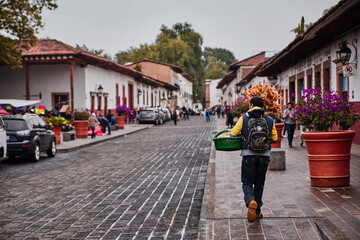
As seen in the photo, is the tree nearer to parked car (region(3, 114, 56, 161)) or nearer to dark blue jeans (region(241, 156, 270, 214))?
parked car (region(3, 114, 56, 161))

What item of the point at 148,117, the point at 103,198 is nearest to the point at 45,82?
the point at 148,117

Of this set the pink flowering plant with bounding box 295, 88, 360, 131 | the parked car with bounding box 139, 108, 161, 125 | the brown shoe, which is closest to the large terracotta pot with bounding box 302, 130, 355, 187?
the pink flowering plant with bounding box 295, 88, 360, 131

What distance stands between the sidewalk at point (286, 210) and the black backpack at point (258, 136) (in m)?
0.87

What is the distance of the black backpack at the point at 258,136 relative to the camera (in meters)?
6.09

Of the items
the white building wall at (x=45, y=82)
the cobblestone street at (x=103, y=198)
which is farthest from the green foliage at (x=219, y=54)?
the cobblestone street at (x=103, y=198)

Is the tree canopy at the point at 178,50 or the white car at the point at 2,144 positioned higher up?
the tree canopy at the point at 178,50

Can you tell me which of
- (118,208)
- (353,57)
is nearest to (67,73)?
(353,57)

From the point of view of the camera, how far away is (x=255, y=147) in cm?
609

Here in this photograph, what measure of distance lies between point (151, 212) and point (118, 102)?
37122mm

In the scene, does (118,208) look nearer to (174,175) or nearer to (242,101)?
(174,175)

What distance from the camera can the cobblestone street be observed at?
631 cm

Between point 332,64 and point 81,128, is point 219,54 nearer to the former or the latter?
point 81,128

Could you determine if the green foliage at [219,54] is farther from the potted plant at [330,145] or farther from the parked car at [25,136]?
the potted plant at [330,145]

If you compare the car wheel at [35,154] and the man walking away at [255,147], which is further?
the car wheel at [35,154]
